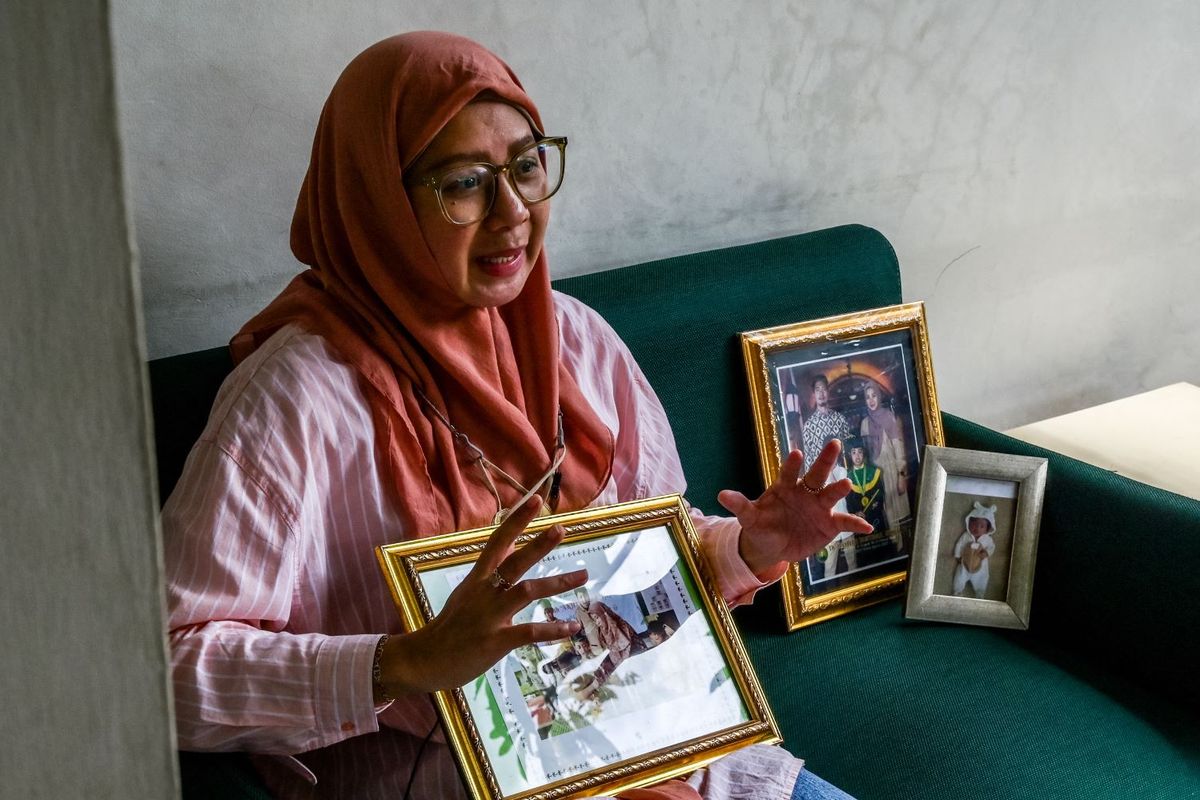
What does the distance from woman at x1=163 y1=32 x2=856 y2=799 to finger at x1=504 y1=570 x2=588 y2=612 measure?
4cm

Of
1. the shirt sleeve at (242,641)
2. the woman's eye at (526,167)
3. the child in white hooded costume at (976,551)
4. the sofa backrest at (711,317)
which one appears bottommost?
the child in white hooded costume at (976,551)

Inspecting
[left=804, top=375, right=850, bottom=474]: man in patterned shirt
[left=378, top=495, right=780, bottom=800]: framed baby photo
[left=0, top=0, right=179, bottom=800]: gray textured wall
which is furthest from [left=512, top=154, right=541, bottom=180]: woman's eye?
[left=0, top=0, right=179, bottom=800]: gray textured wall

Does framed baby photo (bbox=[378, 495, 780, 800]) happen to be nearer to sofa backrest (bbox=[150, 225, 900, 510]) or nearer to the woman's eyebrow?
sofa backrest (bbox=[150, 225, 900, 510])

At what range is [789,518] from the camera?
1549 millimetres

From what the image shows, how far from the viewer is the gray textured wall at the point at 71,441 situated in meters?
0.26

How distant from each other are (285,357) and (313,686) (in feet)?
1.33

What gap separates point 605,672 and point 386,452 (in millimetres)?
394

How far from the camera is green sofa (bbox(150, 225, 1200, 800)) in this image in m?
1.62

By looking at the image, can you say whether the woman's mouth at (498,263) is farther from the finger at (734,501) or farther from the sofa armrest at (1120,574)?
the sofa armrest at (1120,574)

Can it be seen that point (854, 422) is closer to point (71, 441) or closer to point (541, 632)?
point (541, 632)

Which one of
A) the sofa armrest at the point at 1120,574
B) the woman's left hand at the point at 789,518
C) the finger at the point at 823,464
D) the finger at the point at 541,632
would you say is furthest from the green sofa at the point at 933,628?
the finger at the point at 541,632

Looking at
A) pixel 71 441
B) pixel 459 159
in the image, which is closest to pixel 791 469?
pixel 459 159

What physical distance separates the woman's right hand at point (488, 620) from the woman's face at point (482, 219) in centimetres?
44

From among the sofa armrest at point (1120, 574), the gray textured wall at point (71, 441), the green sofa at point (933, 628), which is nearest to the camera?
the gray textured wall at point (71, 441)
